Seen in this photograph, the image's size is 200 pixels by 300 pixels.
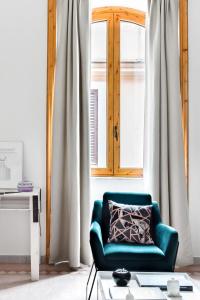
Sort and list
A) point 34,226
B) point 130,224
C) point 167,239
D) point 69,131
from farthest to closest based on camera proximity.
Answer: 1. point 69,131
2. point 34,226
3. point 130,224
4. point 167,239

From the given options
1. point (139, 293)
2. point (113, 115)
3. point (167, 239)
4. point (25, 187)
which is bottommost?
point (139, 293)

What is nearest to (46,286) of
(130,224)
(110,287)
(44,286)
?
(44,286)

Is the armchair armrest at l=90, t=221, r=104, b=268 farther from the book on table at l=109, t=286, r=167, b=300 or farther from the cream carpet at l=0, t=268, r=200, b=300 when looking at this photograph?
the book on table at l=109, t=286, r=167, b=300

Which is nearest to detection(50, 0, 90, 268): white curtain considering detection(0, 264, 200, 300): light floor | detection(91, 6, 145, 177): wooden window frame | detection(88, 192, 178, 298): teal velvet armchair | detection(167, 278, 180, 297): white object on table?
detection(0, 264, 200, 300): light floor

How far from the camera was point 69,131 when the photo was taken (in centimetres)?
422

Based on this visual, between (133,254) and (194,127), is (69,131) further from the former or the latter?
(133,254)

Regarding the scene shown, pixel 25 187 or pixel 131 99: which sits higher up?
pixel 131 99

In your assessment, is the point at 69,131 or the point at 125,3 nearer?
the point at 69,131

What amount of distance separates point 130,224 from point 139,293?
1213mm

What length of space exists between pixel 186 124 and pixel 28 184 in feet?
5.54

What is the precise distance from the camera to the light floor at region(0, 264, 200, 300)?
10.8ft

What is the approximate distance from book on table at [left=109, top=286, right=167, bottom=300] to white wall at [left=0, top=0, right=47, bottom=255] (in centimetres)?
208

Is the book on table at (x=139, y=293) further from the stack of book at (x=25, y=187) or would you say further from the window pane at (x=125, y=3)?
the window pane at (x=125, y=3)

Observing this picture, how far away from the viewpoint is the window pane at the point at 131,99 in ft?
15.1
